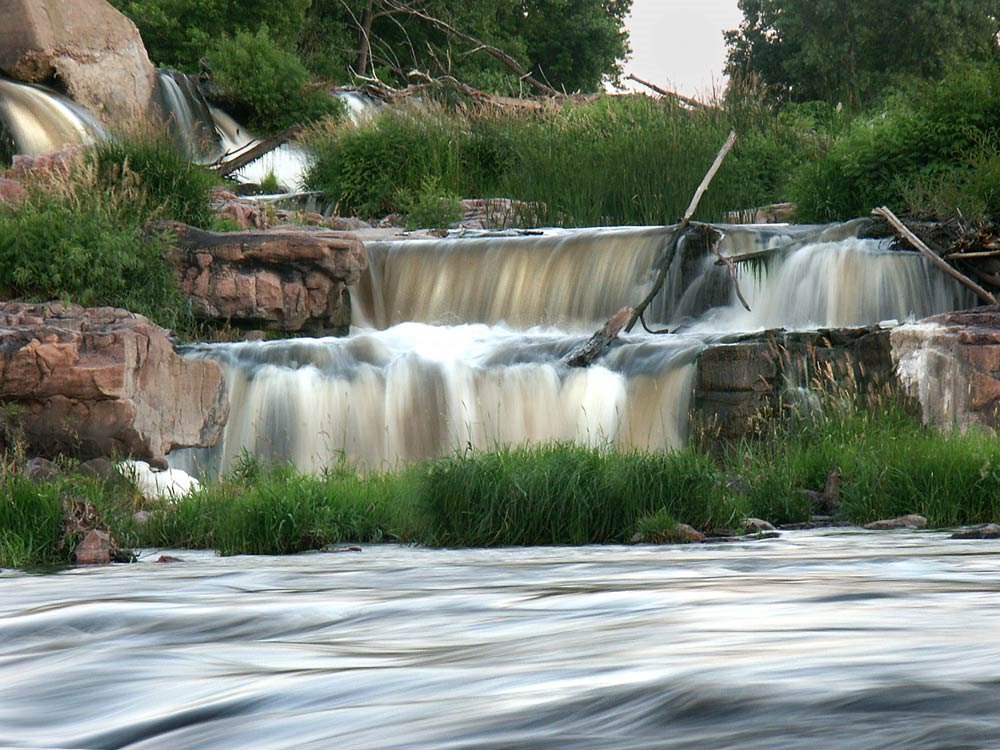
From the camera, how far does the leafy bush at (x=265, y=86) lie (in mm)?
27875

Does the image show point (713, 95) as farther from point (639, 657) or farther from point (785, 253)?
point (639, 657)

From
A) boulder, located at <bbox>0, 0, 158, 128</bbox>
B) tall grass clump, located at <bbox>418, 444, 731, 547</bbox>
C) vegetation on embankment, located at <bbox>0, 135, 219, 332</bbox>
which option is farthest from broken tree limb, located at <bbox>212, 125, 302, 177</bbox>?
tall grass clump, located at <bbox>418, 444, 731, 547</bbox>

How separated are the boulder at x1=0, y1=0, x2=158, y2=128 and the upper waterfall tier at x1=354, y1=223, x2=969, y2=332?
33.1ft

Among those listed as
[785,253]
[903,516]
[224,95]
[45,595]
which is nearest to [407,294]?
[785,253]

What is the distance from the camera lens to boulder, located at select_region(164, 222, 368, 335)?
1388cm

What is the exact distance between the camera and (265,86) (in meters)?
27.8

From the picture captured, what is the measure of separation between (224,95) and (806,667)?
27.0 m

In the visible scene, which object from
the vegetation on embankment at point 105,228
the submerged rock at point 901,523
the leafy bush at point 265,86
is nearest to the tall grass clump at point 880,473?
the submerged rock at point 901,523

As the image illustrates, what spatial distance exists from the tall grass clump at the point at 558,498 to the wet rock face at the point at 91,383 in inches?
153

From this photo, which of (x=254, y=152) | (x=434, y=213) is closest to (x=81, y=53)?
(x=254, y=152)

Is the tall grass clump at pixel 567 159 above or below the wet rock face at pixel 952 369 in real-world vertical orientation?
above

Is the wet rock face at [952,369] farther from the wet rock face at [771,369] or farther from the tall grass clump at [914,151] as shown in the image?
the tall grass clump at [914,151]

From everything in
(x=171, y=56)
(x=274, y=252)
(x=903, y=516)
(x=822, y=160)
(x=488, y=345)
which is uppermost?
(x=171, y=56)

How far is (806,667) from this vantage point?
2725mm
